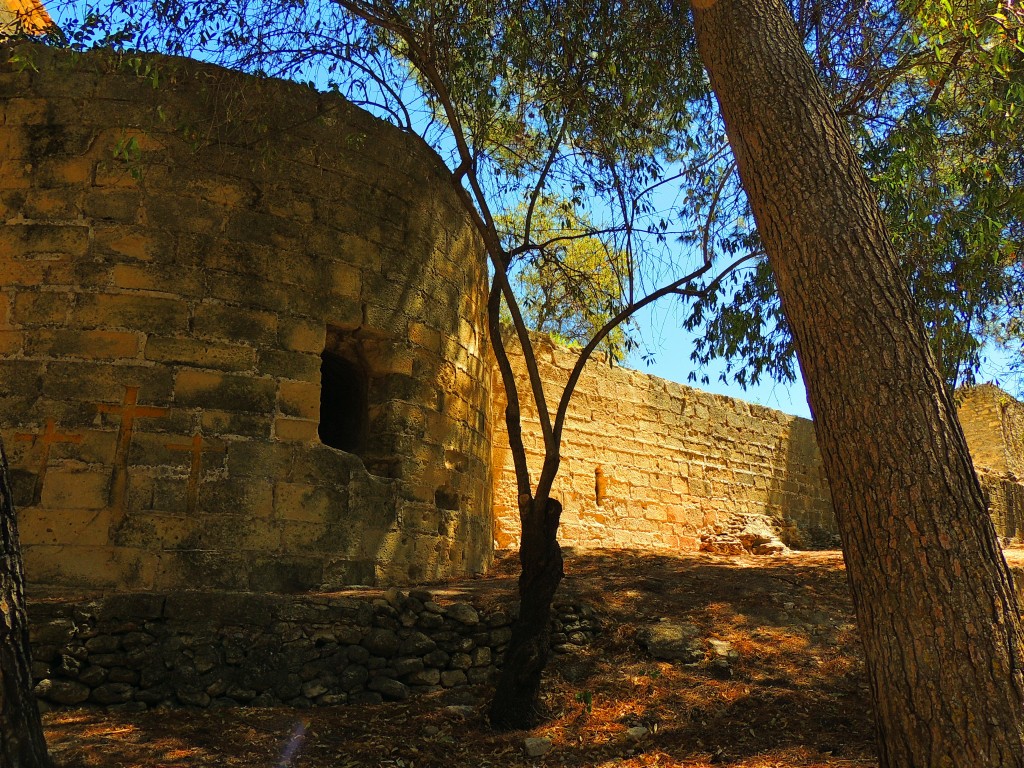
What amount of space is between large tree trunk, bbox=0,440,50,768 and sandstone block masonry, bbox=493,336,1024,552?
22.4 feet

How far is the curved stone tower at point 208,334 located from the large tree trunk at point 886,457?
3450 mm

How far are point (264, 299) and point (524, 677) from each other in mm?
3154

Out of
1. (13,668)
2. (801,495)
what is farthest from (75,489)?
(801,495)

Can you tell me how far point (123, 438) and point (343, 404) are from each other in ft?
7.25

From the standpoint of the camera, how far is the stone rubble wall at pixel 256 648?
5.18m

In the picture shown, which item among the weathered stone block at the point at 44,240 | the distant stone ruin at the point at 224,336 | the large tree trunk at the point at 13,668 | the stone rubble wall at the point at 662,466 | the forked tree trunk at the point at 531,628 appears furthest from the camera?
the stone rubble wall at the point at 662,466

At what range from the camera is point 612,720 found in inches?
212

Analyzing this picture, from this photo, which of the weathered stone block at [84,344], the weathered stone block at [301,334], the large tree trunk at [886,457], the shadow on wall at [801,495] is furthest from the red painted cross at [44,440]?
the shadow on wall at [801,495]

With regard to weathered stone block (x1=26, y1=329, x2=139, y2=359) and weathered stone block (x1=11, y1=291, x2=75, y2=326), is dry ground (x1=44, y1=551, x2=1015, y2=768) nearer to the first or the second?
weathered stone block (x1=26, y1=329, x2=139, y2=359)

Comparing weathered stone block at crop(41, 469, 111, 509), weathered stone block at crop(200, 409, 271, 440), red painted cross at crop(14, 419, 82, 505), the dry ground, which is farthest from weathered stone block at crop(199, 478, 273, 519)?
the dry ground

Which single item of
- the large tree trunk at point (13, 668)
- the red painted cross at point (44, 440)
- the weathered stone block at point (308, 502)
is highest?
the red painted cross at point (44, 440)

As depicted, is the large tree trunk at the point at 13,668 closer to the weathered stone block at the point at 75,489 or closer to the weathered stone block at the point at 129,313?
the weathered stone block at the point at 75,489

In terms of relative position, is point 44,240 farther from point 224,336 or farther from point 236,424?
point 236,424

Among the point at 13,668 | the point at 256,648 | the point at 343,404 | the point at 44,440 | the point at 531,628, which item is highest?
the point at 343,404
